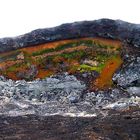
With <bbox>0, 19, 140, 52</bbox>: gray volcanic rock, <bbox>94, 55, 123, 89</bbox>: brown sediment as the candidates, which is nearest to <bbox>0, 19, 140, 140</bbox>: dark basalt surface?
<bbox>0, 19, 140, 52</bbox>: gray volcanic rock

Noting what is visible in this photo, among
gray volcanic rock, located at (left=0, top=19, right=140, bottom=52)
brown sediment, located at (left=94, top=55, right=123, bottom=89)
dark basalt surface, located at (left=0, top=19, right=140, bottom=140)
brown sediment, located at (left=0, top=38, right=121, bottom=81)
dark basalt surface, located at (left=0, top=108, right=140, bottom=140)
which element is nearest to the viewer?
dark basalt surface, located at (left=0, top=108, right=140, bottom=140)

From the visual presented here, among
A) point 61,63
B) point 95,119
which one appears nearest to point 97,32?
point 61,63

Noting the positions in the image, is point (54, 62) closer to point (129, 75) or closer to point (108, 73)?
point (108, 73)

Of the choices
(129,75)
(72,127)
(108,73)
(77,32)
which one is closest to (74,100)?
(108,73)

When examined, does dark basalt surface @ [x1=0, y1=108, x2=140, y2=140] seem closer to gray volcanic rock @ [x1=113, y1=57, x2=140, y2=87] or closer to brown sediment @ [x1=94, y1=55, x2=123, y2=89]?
brown sediment @ [x1=94, y1=55, x2=123, y2=89]

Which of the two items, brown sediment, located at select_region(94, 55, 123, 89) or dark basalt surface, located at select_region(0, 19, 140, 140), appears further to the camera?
brown sediment, located at select_region(94, 55, 123, 89)

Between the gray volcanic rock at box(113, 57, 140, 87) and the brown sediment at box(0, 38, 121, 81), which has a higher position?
the brown sediment at box(0, 38, 121, 81)

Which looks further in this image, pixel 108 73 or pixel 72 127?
pixel 108 73

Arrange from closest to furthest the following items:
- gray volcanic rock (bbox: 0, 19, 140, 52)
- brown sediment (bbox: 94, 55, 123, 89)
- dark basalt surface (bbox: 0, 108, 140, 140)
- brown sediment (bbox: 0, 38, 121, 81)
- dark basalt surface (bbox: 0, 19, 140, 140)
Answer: dark basalt surface (bbox: 0, 108, 140, 140) → dark basalt surface (bbox: 0, 19, 140, 140) → brown sediment (bbox: 94, 55, 123, 89) → brown sediment (bbox: 0, 38, 121, 81) → gray volcanic rock (bbox: 0, 19, 140, 52)
